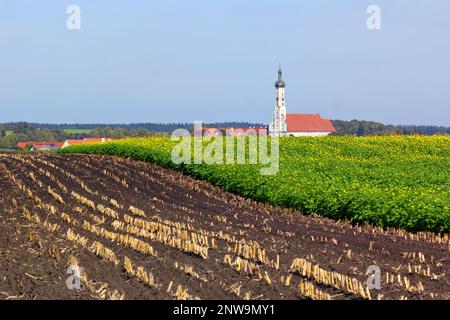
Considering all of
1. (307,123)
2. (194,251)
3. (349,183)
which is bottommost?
(194,251)

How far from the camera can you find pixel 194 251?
13.6 metres

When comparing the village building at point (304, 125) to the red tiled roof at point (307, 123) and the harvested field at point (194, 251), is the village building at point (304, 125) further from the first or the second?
the harvested field at point (194, 251)

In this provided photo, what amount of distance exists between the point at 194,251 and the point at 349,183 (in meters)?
11.3

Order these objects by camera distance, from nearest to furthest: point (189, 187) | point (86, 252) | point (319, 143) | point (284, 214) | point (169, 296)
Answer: point (169, 296)
point (86, 252)
point (284, 214)
point (189, 187)
point (319, 143)

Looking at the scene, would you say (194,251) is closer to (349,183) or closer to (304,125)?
(349,183)

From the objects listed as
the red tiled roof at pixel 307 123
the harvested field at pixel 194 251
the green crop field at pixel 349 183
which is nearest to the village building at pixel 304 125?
the red tiled roof at pixel 307 123

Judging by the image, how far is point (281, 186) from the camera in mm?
23984

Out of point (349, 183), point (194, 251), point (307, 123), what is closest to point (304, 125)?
Result: point (307, 123)

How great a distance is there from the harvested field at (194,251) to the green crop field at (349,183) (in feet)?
2.10

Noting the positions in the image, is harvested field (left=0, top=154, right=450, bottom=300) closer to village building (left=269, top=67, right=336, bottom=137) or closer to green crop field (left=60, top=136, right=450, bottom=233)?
green crop field (left=60, top=136, right=450, bottom=233)

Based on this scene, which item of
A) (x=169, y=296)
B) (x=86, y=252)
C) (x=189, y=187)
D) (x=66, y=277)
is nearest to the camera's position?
(x=169, y=296)
